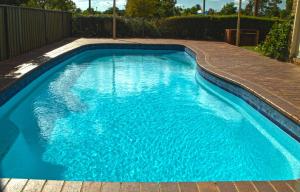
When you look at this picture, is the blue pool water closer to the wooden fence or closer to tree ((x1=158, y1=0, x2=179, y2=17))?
the wooden fence

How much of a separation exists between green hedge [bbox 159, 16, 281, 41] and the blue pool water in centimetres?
1193

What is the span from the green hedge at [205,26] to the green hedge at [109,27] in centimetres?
92

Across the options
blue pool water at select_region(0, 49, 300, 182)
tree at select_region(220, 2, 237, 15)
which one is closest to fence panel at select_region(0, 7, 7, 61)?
blue pool water at select_region(0, 49, 300, 182)

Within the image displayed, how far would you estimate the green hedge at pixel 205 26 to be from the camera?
21125 millimetres

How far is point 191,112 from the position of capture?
25.9ft

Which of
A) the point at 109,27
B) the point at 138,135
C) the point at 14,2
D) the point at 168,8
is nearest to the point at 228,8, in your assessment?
the point at 168,8

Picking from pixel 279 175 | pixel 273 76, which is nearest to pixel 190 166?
pixel 279 175

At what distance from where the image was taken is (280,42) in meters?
12.8

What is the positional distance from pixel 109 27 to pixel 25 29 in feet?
33.5

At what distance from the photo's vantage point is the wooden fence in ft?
35.9

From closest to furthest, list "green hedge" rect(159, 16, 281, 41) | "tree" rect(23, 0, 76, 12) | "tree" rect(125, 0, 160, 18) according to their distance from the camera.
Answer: "green hedge" rect(159, 16, 281, 41), "tree" rect(125, 0, 160, 18), "tree" rect(23, 0, 76, 12)

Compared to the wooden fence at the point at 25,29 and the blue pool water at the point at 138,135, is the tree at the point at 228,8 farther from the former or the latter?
the blue pool water at the point at 138,135

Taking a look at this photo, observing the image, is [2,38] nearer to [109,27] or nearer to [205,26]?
[109,27]

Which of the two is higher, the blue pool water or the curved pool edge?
the curved pool edge
